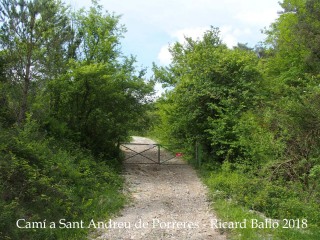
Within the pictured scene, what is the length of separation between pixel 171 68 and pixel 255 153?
10.9m

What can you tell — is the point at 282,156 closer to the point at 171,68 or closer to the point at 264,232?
the point at 264,232

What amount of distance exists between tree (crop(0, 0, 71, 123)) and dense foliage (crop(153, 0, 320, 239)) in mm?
6600

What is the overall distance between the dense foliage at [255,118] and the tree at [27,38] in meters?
6.60

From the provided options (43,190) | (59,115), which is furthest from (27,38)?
(43,190)

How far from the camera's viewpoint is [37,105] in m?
11.3

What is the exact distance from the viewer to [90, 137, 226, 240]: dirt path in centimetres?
716

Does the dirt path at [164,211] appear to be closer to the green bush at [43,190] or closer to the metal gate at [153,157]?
the green bush at [43,190]

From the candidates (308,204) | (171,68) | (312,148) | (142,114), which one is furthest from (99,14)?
(308,204)

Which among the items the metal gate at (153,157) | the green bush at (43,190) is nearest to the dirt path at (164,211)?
the green bush at (43,190)

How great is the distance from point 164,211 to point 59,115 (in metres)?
6.84

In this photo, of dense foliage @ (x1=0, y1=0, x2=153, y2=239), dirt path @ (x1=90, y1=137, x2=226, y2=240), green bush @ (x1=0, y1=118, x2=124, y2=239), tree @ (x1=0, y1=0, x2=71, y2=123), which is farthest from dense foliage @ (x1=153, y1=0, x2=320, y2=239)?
tree @ (x1=0, y1=0, x2=71, y2=123)

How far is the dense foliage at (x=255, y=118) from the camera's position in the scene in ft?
30.6

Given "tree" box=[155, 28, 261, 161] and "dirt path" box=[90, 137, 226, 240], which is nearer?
"dirt path" box=[90, 137, 226, 240]

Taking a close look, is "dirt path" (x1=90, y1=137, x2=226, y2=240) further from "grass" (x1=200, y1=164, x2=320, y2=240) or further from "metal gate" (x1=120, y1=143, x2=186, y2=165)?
"metal gate" (x1=120, y1=143, x2=186, y2=165)
